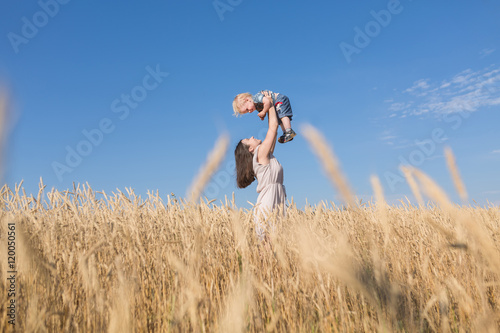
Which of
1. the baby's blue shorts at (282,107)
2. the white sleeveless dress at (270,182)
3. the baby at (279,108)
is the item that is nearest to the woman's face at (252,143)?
the white sleeveless dress at (270,182)

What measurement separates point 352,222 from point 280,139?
66.1 inches

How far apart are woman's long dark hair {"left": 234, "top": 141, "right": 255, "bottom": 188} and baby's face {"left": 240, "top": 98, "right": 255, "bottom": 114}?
0.81 m

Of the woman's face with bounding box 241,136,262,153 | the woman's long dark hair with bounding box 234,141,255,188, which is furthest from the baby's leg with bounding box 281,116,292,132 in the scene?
the woman's long dark hair with bounding box 234,141,255,188

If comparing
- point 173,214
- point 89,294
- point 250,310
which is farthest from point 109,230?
point 250,310

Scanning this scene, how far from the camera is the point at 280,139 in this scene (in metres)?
4.92

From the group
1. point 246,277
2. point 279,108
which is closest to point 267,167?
point 279,108

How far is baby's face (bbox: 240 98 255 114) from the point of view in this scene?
508cm

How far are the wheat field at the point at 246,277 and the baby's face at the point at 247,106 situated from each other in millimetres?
2009

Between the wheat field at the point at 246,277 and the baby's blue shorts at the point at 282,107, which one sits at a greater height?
the baby's blue shorts at the point at 282,107

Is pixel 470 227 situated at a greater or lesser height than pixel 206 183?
lesser

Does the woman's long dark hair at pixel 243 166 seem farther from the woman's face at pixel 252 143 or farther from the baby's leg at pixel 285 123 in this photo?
the baby's leg at pixel 285 123

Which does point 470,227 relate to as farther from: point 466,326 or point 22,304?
point 22,304

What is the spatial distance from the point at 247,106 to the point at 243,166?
3.62ft

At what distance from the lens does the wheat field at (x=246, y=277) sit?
141 centimetres
